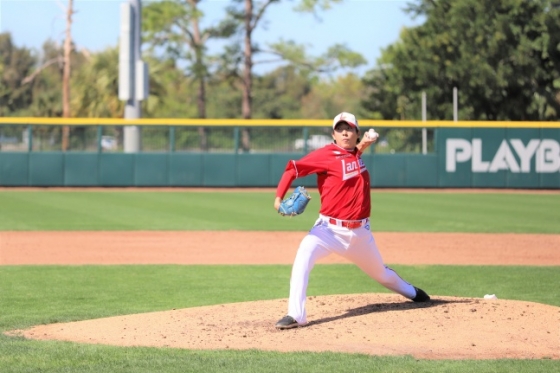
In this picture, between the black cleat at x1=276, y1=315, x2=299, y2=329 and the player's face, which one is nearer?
the black cleat at x1=276, y1=315, x2=299, y2=329

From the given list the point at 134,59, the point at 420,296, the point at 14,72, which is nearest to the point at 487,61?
the point at 134,59

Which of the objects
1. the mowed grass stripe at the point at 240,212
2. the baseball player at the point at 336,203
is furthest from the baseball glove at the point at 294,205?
the mowed grass stripe at the point at 240,212

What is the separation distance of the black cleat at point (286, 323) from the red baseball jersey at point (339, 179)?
0.84 metres

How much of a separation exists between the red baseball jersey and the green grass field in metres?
1.37

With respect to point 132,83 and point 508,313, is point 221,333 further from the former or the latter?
point 132,83

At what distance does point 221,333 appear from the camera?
22.5ft

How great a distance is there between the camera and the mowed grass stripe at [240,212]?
1717 cm

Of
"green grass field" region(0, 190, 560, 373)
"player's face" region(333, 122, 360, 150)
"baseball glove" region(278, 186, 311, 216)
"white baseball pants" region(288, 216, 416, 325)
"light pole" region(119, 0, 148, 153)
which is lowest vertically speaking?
"green grass field" region(0, 190, 560, 373)

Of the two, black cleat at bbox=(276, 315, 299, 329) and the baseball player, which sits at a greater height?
the baseball player

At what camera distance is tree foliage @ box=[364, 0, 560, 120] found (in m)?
38.5

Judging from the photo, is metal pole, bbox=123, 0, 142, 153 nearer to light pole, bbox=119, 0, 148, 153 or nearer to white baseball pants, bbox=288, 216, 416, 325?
light pole, bbox=119, 0, 148, 153

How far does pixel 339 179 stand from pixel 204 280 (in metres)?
3.80

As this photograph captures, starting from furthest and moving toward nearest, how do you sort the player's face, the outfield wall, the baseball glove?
the outfield wall → the player's face → the baseball glove

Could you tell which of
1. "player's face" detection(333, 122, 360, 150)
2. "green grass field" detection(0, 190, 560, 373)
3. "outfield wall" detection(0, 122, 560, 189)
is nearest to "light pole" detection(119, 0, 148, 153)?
"outfield wall" detection(0, 122, 560, 189)
